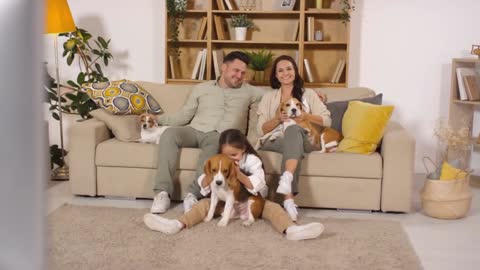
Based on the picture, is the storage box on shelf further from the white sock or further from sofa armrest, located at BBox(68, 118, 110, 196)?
the white sock

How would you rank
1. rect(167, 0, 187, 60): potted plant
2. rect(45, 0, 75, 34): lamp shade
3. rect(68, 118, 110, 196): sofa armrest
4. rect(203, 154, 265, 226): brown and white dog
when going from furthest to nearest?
rect(167, 0, 187, 60): potted plant < rect(45, 0, 75, 34): lamp shade < rect(68, 118, 110, 196): sofa armrest < rect(203, 154, 265, 226): brown and white dog

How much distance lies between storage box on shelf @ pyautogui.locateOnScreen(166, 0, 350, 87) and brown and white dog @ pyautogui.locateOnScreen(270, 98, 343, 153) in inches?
41.9

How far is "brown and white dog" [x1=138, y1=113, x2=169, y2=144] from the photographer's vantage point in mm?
3855

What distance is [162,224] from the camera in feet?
10.1

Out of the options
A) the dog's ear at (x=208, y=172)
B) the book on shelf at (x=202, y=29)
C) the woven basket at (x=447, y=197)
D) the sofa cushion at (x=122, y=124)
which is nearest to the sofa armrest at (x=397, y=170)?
the woven basket at (x=447, y=197)

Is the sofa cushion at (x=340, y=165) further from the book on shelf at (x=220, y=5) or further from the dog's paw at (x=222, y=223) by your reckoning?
the book on shelf at (x=220, y=5)

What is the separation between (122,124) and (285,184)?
4.02ft

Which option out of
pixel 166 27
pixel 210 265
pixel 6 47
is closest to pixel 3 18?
pixel 6 47

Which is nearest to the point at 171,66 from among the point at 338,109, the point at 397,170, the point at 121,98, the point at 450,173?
the point at 121,98

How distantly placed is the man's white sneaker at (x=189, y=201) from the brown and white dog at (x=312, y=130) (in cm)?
64

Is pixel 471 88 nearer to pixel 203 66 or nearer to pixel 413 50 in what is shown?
pixel 413 50

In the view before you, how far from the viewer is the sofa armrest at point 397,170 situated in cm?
348

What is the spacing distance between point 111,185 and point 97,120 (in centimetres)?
46

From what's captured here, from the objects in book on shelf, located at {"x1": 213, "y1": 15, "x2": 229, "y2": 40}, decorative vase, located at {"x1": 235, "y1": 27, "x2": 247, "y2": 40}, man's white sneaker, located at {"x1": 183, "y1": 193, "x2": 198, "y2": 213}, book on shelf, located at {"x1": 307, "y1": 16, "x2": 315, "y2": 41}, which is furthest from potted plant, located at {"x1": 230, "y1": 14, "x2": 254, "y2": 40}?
man's white sneaker, located at {"x1": 183, "y1": 193, "x2": 198, "y2": 213}
